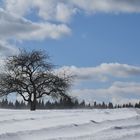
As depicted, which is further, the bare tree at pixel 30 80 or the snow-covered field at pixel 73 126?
the bare tree at pixel 30 80

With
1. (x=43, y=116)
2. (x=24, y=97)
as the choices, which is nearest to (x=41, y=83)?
(x=24, y=97)

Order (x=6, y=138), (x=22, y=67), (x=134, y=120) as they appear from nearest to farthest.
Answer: (x=6, y=138), (x=134, y=120), (x=22, y=67)

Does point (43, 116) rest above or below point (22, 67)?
below

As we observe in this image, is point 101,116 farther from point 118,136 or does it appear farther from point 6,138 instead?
point 6,138

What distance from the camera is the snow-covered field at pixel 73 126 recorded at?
25.5 ft

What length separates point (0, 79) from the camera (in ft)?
140

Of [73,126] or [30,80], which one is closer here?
[73,126]

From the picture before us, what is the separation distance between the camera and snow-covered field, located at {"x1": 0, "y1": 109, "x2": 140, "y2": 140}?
307 inches

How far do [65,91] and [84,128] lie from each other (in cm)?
3474

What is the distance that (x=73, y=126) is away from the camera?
8.38m

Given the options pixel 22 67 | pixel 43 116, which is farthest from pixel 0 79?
pixel 43 116

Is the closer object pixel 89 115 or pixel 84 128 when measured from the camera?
pixel 84 128

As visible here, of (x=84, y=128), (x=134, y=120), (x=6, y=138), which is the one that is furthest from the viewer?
(x=134, y=120)

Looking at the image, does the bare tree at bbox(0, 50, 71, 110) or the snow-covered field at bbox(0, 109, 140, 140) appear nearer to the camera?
the snow-covered field at bbox(0, 109, 140, 140)
